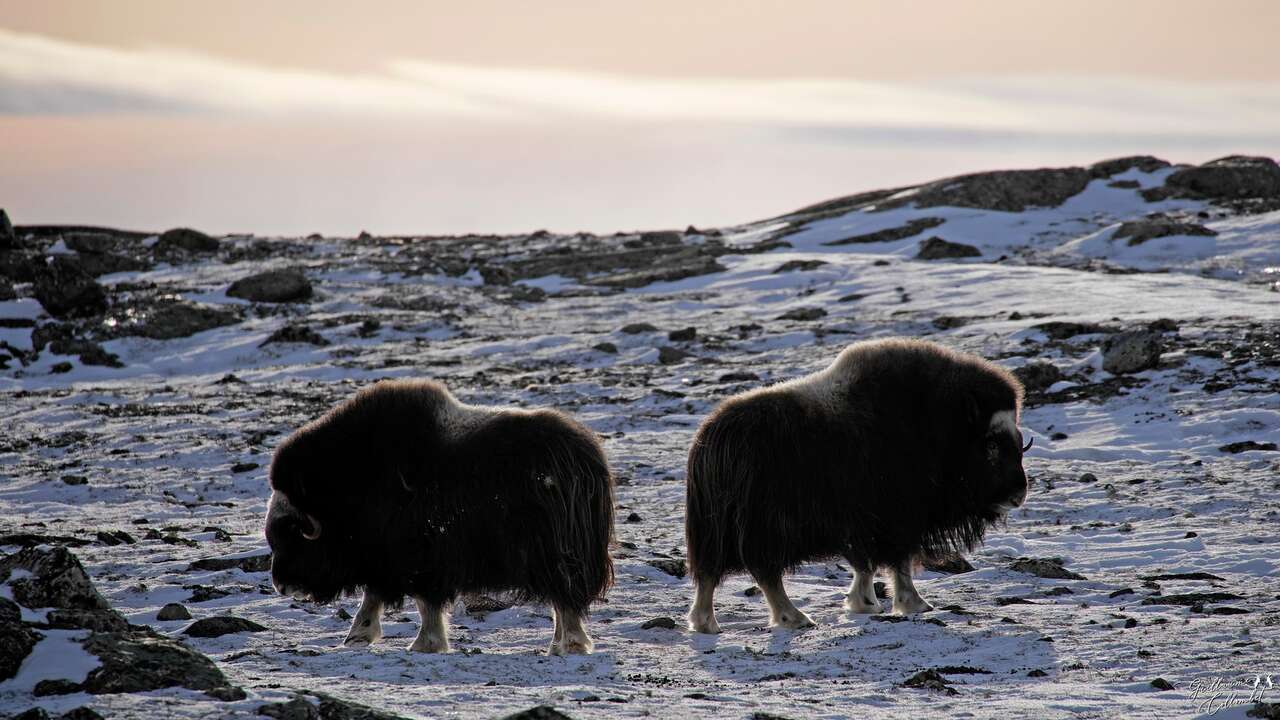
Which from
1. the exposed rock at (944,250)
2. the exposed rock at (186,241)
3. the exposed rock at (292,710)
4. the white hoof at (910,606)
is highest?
the exposed rock at (186,241)

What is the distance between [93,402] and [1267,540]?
17.0 metres

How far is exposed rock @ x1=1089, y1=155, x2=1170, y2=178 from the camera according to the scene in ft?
139

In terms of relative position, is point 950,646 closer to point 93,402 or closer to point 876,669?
point 876,669

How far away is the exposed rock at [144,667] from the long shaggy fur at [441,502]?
2280 millimetres

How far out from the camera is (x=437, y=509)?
26.9 ft

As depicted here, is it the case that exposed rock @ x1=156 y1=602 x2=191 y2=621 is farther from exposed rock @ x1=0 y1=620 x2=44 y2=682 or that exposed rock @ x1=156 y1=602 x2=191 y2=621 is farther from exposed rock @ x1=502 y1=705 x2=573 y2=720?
exposed rock @ x1=502 y1=705 x2=573 y2=720

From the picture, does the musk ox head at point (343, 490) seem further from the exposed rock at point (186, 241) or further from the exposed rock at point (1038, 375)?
the exposed rock at point (186, 241)

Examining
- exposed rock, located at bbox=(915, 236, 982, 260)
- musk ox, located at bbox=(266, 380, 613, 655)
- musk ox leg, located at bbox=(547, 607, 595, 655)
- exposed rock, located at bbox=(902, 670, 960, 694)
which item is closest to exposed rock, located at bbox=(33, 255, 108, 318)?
exposed rock, located at bbox=(915, 236, 982, 260)

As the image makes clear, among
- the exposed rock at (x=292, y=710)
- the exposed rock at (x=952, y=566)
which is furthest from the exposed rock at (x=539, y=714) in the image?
the exposed rock at (x=952, y=566)

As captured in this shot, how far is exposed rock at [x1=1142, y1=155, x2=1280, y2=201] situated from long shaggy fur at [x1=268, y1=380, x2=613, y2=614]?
1394 inches

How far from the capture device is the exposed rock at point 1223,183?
127 ft

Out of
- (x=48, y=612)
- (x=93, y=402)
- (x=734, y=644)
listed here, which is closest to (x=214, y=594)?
(x=48, y=612)

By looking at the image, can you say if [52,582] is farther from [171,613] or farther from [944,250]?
[944,250]

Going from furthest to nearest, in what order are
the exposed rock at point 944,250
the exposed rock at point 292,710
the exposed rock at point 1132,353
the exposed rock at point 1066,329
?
1. the exposed rock at point 944,250
2. the exposed rock at point 1066,329
3. the exposed rock at point 1132,353
4. the exposed rock at point 292,710
